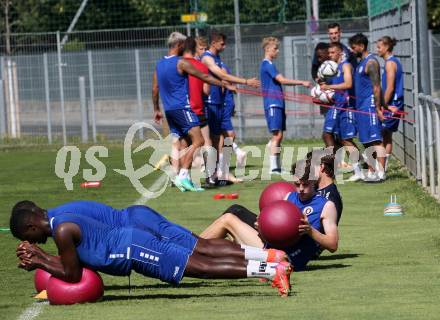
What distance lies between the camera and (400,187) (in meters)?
18.0

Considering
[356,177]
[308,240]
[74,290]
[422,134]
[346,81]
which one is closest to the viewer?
[74,290]

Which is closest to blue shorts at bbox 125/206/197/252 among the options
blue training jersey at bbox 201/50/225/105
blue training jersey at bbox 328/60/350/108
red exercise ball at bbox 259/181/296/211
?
red exercise ball at bbox 259/181/296/211

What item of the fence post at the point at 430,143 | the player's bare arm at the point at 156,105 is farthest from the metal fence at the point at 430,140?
the player's bare arm at the point at 156,105

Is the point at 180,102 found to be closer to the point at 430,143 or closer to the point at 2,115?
the point at 430,143

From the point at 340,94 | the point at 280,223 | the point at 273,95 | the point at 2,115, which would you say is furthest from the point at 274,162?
the point at 2,115

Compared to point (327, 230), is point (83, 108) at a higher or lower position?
higher

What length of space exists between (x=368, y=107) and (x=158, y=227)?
9572 millimetres

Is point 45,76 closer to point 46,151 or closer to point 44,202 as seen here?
point 46,151

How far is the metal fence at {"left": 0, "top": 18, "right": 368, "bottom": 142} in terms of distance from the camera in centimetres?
2972

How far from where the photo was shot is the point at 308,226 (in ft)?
33.8

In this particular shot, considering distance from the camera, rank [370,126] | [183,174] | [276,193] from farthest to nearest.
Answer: [370,126] < [183,174] < [276,193]

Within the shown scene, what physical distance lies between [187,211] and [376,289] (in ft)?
21.3

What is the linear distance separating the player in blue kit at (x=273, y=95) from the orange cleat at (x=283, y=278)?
10.4m

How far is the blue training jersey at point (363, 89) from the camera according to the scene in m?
19.1
